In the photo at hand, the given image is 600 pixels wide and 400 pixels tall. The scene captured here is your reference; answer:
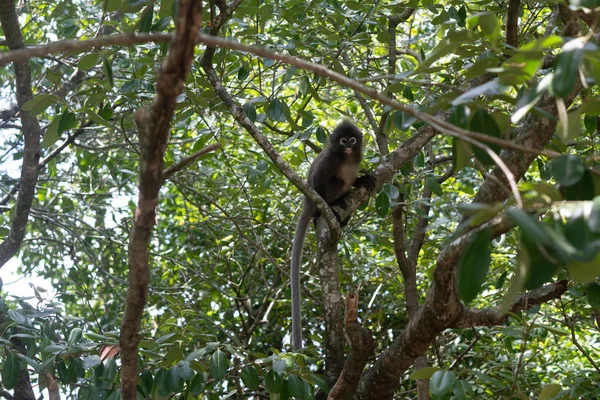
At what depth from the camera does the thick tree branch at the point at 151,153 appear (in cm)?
169

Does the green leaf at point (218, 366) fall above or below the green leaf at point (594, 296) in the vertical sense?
below

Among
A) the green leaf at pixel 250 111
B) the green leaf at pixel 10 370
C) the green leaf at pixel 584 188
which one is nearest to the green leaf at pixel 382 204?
the green leaf at pixel 250 111

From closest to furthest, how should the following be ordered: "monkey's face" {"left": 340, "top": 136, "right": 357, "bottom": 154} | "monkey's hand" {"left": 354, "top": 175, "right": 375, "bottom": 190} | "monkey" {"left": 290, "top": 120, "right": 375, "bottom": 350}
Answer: "monkey's hand" {"left": 354, "top": 175, "right": 375, "bottom": 190} → "monkey" {"left": 290, "top": 120, "right": 375, "bottom": 350} → "monkey's face" {"left": 340, "top": 136, "right": 357, "bottom": 154}

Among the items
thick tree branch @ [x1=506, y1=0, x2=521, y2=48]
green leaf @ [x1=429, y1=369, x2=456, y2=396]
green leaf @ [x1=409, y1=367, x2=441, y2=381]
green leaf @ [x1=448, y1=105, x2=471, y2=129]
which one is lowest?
green leaf @ [x1=429, y1=369, x2=456, y2=396]

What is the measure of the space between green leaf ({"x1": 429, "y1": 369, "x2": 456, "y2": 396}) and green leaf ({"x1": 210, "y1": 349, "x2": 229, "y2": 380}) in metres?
1.06

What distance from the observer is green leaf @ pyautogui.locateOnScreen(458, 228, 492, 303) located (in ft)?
5.13

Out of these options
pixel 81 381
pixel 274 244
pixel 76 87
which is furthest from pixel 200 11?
pixel 274 244

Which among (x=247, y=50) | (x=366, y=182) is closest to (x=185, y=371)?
(x=247, y=50)

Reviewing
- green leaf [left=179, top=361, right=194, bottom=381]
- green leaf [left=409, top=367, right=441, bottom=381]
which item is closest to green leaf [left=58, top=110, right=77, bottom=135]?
green leaf [left=179, top=361, right=194, bottom=381]

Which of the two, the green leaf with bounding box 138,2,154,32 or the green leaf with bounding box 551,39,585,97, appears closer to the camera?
the green leaf with bounding box 551,39,585,97

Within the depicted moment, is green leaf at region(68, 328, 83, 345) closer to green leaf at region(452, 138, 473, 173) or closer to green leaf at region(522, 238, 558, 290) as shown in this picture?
green leaf at region(452, 138, 473, 173)

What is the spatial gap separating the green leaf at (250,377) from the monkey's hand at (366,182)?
79.3 inches

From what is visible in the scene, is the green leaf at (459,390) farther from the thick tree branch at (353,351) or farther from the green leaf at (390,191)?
the green leaf at (390,191)

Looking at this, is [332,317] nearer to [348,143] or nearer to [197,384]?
[197,384]
